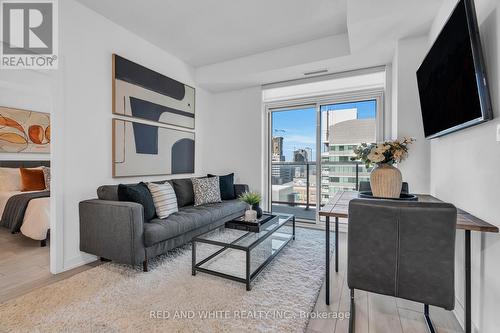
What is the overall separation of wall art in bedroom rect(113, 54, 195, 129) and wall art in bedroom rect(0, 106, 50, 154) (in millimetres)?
2566

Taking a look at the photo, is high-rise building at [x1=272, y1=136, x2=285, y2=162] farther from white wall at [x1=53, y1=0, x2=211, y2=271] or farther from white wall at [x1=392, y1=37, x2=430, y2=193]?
white wall at [x1=53, y1=0, x2=211, y2=271]

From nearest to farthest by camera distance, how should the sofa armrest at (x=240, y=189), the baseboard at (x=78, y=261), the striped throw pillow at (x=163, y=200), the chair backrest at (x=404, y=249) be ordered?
the chair backrest at (x=404, y=249)
the baseboard at (x=78, y=261)
the striped throw pillow at (x=163, y=200)
the sofa armrest at (x=240, y=189)

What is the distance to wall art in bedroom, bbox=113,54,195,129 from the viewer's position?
2.90 m

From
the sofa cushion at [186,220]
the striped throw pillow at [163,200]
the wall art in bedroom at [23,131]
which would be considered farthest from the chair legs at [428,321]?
the wall art in bedroom at [23,131]

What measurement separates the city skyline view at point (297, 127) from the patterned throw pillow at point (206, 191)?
4.96ft

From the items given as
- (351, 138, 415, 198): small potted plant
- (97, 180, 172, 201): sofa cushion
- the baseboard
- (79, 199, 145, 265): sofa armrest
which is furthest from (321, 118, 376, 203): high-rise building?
the baseboard

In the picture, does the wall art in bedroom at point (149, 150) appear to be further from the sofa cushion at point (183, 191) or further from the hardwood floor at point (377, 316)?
the hardwood floor at point (377, 316)

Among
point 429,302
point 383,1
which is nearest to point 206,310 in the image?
point 429,302

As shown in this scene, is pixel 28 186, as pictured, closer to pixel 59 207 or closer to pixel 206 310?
pixel 59 207

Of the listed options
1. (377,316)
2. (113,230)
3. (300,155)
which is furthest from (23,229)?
(300,155)

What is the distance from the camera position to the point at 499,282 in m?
1.17

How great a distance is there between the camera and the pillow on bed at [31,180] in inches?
148

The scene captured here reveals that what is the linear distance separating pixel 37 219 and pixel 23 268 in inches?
28.1

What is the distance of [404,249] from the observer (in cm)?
129
